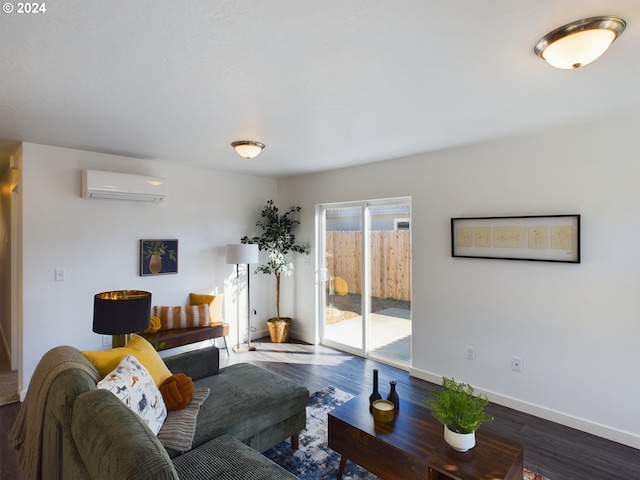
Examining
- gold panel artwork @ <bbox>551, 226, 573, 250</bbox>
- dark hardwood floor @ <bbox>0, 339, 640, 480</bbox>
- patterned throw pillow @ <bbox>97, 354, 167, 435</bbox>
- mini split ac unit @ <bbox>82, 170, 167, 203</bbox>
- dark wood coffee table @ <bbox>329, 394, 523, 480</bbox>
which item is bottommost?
dark hardwood floor @ <bbox>0, 339, 640, 480</bbox>

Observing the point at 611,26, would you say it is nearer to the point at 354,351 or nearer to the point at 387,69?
the point at 387,69

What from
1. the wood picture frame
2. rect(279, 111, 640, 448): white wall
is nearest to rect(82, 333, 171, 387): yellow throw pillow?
the wood picture frame

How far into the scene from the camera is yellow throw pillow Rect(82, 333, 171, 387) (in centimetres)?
207

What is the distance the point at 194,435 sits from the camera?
1.95m

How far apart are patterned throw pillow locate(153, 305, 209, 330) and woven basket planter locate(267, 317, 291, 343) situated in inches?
42.6

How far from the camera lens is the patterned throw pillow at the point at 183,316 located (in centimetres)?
408

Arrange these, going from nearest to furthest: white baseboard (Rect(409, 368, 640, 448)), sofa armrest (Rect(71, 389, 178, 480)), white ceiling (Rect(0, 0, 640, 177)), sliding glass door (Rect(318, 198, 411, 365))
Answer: sofa armrest (Rect(71, 389, 178, 480))
white ceiling (Rect(0, 0, 640, 177))
white baseboard (Rect(409, 368, 640, 448))
sliding glass door (Rect(318, 198, 411, 365))

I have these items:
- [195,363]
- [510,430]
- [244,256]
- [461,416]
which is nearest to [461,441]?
[461,416]

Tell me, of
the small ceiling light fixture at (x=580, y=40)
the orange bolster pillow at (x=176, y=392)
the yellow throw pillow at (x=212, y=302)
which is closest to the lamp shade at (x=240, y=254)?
the yellow throw pillow at (x=212, y=302)

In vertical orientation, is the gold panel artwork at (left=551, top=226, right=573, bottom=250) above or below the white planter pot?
above

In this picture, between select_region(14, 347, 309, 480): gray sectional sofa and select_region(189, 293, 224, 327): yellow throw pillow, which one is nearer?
select_region(14, 347, 309, 480): gray sectional sofa

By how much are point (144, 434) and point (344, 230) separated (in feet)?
12.3

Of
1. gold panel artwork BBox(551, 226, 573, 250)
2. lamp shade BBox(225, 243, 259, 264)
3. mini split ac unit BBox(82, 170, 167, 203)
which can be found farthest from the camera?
lamp shade BBox(225, 243, 259, 264)

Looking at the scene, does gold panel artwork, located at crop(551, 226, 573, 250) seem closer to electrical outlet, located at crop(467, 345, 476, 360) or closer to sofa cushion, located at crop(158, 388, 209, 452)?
electrical outlet, located at crop(467, 345, 476, 360)
